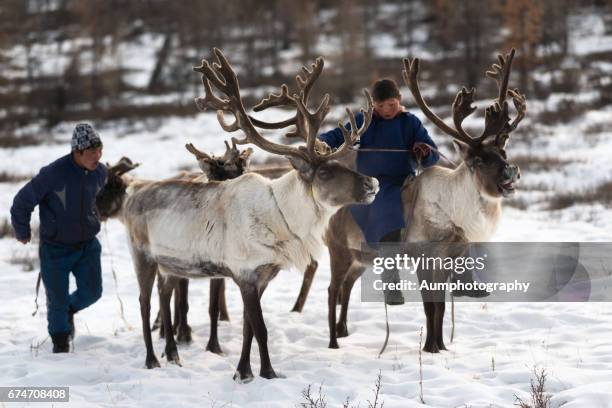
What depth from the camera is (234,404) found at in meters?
4.69

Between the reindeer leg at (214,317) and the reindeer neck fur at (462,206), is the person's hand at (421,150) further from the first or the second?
the reindeer leg at (214,317)

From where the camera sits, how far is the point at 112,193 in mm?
6645

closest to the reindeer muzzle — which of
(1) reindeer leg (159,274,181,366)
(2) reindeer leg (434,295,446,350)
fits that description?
(2) reindeer leg (434,295,446,350)

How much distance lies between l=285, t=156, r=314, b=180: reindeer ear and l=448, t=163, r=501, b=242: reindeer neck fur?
128 cm

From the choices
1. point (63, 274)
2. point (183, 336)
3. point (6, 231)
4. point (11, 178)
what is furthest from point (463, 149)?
point (11, 178)

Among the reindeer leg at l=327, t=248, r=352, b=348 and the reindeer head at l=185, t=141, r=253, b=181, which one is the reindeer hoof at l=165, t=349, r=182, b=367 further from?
the reindeer head at l=185, t=141, r=253, b=181

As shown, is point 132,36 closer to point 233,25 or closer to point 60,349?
point 233,25

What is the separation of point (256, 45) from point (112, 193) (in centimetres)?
3781

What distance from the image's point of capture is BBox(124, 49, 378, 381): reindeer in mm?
5148

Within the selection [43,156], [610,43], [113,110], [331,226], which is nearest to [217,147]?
[43,156]

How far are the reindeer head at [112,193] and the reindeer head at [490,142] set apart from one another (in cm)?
261

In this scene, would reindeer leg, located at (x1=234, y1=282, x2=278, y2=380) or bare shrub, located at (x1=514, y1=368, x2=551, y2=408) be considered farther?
reindeer leg, located at (x1=234, y1=282, x2=278, y2=380)

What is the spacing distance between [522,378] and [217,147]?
1825cm

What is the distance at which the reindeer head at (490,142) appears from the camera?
5562 mm
